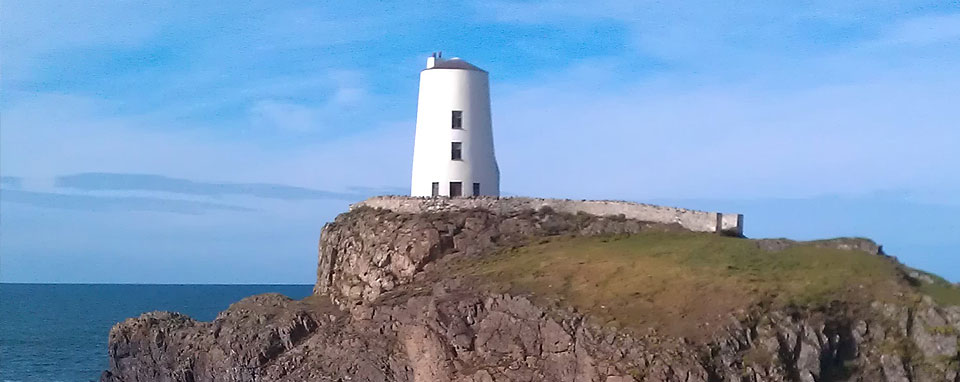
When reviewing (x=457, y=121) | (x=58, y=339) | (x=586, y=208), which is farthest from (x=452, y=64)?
(x=58, y=339)

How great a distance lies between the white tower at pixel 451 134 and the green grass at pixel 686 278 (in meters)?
10.2

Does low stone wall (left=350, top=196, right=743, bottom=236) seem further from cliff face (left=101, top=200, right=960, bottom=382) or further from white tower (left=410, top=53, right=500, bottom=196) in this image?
white tower (left=410, top=53, right=500, bottom=196)

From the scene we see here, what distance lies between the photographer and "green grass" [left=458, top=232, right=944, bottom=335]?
116 feet

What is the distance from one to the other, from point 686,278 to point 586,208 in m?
10.9

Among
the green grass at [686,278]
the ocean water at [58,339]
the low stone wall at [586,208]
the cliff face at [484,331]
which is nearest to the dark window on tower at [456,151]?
the low stone wall at [586,208]

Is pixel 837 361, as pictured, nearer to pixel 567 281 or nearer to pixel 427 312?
pixel 567 281

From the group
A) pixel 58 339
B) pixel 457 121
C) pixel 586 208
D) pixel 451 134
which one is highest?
pixel 457 121

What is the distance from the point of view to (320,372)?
42.1 metres

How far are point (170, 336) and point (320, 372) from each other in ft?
45.0

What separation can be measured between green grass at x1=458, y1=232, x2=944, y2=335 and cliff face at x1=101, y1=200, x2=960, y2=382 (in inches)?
10.1

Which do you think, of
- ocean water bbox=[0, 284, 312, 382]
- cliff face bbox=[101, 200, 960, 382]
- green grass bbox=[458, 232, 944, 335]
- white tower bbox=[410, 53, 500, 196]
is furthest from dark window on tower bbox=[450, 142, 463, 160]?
ocean water bbox=[0, 284, 312, 382]

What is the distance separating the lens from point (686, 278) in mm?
37219

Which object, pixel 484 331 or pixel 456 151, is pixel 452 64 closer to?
pixel 456 151

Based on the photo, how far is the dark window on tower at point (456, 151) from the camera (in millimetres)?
52562
